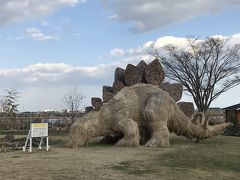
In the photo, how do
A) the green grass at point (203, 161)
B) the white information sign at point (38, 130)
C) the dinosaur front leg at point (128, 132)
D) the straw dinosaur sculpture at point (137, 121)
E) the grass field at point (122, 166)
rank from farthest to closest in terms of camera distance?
the straw dinosaur sculpture at point (137, 121)
the dinosaur front leg at point (128, 132)
the white information sign at point (38, 130)
the green grass at point (203, 161)
the grass field at point (122, 166)

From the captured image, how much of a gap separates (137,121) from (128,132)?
1.12 m

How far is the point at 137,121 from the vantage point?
16.0 meters

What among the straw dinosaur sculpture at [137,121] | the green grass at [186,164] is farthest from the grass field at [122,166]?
the straw dinosaur sculpture at [137,121]

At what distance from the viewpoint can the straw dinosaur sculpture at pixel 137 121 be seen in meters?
15.0

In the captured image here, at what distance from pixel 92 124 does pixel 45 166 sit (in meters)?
5.66

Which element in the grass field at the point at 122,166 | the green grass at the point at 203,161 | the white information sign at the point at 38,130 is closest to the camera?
the grass field at the point at 122,166

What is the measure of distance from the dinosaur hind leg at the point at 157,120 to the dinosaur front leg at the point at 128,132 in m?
0.51

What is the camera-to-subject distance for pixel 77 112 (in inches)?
1636

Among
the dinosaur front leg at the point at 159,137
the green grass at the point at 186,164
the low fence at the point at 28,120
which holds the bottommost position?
the green grass at the point at 186,164

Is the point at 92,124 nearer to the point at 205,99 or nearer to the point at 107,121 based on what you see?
the point at 107,121

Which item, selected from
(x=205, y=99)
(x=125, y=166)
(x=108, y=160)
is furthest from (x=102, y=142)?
(x=205, y=99)

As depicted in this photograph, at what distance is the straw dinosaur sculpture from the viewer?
49.2 feet

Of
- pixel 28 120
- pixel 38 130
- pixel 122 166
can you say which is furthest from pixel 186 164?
pixel 28 120

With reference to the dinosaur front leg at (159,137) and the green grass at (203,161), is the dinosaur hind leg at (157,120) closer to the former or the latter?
the dinosaur front leg at (159,137)
